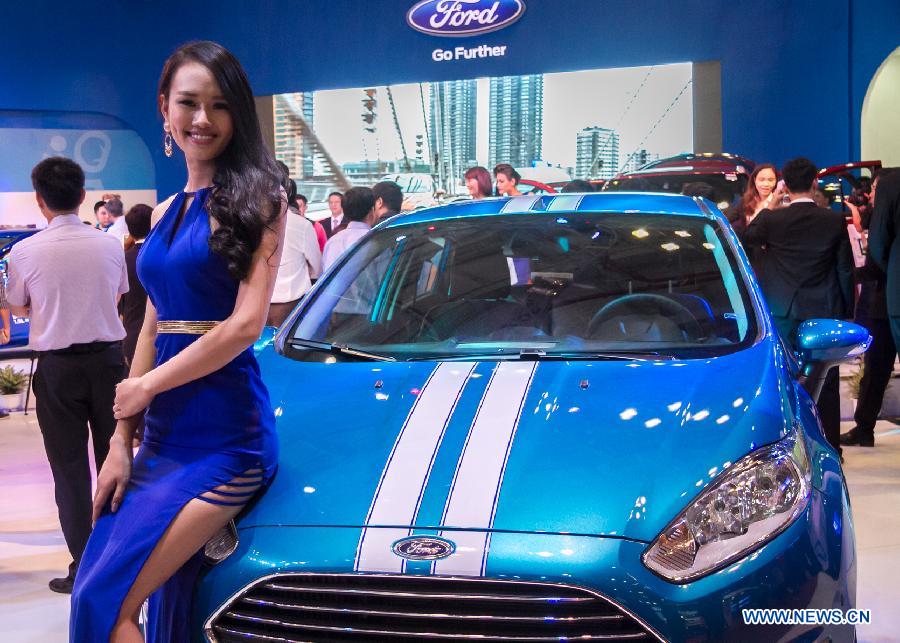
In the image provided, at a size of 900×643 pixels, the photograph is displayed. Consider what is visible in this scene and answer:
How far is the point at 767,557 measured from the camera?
181 centimetres

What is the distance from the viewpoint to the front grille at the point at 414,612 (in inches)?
67.2

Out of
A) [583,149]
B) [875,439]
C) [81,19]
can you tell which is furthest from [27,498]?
[81,19]

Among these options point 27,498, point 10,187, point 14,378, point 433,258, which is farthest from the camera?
point 10,187

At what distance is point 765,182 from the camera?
6.34m

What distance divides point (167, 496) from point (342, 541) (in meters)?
0.34

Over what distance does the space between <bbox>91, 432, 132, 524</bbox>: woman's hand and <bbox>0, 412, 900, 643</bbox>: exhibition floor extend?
1684 millimetres

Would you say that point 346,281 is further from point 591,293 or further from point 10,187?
point 10,187

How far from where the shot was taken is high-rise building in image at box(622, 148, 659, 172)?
10305mm

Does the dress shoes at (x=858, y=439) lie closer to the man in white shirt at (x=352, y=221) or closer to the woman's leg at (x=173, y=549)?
the man in white shirt at (x=352, y=221)

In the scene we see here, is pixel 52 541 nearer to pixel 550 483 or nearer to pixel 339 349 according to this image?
pixel 339 349

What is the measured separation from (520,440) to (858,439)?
4.36 m

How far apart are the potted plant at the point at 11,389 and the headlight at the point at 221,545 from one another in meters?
6.45

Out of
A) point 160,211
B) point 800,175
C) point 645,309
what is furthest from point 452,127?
point 160,211

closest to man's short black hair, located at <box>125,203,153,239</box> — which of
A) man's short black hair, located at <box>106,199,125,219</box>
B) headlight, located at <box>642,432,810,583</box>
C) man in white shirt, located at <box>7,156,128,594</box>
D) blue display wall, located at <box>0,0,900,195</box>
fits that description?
man in white shirt, located at <box>7,156,128,594</box>
